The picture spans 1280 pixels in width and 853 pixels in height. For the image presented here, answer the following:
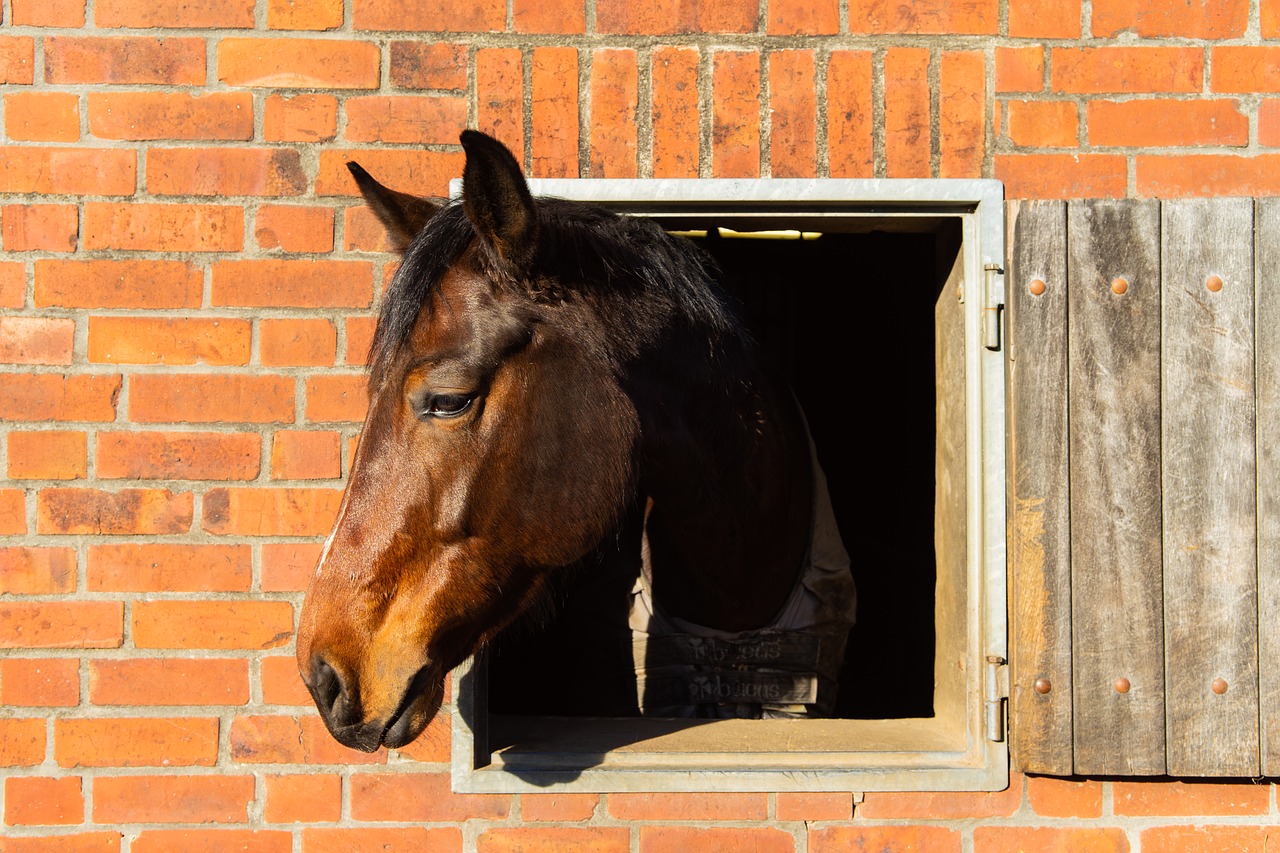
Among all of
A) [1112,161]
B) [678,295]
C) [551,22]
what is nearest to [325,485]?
[678,295]

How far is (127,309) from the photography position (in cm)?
219

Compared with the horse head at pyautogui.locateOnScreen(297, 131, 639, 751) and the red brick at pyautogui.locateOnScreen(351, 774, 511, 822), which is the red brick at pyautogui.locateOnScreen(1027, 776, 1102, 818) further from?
the red brick at pyautogui.locateOnScreen(351, 774, 511, 822)

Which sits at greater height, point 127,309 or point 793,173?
point 793,173

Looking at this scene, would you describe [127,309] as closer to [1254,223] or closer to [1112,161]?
[1112,161]

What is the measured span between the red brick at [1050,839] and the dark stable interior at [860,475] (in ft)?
3.38

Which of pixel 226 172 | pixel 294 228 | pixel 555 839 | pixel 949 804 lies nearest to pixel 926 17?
pixel 294 228

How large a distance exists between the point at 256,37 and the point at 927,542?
2.88 metres

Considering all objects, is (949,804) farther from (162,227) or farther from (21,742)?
(162,227)

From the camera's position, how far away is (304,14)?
2.19 metres

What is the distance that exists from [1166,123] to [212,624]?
2416 mm

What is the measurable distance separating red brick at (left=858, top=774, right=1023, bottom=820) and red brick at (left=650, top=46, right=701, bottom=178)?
4.82 ft

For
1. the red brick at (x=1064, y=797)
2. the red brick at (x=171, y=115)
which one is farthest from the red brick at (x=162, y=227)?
the red brick at (x=1064, y=797)

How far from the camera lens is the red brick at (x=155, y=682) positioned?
2.19m

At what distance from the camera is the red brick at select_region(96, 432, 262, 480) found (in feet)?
7.16
